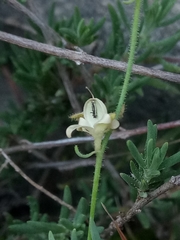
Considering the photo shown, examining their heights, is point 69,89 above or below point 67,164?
above

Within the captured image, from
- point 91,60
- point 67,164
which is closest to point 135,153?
point 91,60

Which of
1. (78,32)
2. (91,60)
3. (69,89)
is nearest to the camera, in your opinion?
(91,60)

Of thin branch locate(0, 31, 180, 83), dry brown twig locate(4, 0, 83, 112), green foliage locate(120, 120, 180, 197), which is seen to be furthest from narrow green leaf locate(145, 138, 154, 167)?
dry brown twig locate(4, 0, 83, 112)

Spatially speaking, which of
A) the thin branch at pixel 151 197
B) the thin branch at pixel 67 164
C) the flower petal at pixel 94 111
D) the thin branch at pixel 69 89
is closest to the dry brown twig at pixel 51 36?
the thin branch at pixel 69 89

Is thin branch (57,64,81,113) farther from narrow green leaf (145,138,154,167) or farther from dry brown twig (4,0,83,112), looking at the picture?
narrow green leaf (145,138,154,167)

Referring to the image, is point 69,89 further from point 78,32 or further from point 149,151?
point 149,151

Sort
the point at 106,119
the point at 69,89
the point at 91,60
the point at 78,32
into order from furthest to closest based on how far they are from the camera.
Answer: the point at 69,89 → the point at 78,32 → the point at 91,60 → the point at 106,119

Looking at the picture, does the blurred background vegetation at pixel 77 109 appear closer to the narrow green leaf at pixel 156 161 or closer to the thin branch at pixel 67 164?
the thin branch at pixel 67 164
